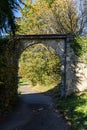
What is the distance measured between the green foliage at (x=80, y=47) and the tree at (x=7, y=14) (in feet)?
17.1

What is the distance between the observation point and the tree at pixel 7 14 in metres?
11.7

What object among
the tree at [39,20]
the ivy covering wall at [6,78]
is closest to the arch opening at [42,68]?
the tree at [39,20]

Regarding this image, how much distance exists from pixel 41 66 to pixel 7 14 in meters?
15.8

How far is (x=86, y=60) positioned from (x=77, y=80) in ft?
4.91

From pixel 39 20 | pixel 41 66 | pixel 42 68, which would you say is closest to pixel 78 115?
pixel 42 68

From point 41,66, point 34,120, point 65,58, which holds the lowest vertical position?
point 34,120

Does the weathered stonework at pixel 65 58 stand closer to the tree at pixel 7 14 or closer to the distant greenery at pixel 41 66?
the tree at pixel 7 14

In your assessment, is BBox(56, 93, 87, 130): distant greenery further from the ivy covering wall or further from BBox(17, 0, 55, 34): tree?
BBox(17, 0, 55, 34): tree

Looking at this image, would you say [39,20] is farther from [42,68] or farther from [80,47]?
[80,47]

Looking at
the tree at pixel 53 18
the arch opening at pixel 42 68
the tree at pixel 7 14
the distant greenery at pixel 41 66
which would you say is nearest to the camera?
the tree at pixel 7 14

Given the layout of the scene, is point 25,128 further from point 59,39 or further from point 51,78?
point 51,78

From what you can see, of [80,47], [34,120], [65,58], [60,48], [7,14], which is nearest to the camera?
[34,120]

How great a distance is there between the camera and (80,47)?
17703mm

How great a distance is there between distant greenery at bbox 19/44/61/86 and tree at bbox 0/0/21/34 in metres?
12.8
